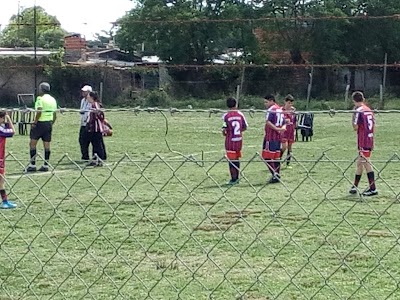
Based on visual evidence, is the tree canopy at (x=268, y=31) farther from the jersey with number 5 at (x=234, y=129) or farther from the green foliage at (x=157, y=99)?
the jersey with number 5 at (x=234, y=129)

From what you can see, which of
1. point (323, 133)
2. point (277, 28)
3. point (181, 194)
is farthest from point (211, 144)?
point (277, 28)

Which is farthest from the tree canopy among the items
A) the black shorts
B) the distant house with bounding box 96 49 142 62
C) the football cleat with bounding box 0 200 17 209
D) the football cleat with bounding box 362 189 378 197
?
the football cleat with bounding box 0 200 17 209

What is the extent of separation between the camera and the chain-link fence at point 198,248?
287 inches

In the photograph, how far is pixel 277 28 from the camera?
43500 millimetres

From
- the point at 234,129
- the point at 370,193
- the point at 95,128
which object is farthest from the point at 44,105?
the point at 370,193

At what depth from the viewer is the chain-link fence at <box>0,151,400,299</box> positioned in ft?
23.9

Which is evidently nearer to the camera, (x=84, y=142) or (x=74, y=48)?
(x=84, y=142)

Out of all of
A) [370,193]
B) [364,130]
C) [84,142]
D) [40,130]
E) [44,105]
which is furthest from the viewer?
[84,142]

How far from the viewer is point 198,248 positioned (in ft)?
29.4

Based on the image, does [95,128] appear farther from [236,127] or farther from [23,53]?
[23,53]

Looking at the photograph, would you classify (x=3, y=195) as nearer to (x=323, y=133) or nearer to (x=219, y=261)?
(x=219, y=261)

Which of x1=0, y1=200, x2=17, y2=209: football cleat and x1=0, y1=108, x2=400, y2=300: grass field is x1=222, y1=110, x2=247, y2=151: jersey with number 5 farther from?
x1=0, y1=200, x2=17, y2=209: football cleat

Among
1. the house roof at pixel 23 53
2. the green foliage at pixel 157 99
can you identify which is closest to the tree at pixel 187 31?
the green foliage at pixel 157 99

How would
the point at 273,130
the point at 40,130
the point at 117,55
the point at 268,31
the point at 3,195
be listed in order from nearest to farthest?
the point at 3,195 < the point at 273,130 < the point at 40,130 < the point at 268,31 < the point at 117,55
